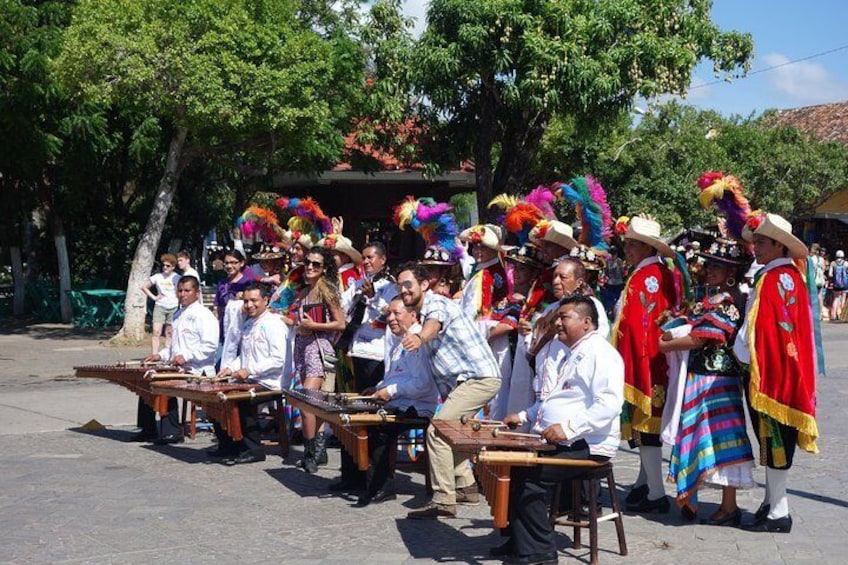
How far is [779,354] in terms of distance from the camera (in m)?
6.82

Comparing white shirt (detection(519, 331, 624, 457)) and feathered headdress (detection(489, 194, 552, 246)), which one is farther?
feathered headdress (detection(489, 194, 552, 246))

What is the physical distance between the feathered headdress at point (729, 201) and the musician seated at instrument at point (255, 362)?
3906 millimetres

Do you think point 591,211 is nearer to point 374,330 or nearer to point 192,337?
point 374,330

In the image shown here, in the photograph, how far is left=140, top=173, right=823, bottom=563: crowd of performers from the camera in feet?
21.0

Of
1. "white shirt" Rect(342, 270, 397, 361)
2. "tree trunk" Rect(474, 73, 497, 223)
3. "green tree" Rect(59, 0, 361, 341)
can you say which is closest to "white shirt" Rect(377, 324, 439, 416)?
"white shirt" Rect(342, 270, 397, 361)

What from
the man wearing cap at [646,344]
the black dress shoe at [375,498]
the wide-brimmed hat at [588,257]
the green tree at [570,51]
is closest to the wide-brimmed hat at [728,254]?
the man wearing cap at [646,344]

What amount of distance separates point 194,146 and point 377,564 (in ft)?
48.0

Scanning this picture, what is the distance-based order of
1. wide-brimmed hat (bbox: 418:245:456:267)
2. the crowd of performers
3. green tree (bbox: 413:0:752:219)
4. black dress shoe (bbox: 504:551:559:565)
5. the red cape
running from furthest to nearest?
1. green tree (bbox: 413:0:752:219)
2. wide-brimmed hat (bbox: 418:245:456:267)
3. the red cape
4. the crowd of performers
5. black dress shoe (bbox: 504:551:559:565)

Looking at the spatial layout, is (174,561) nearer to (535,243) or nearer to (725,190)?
(535,243)

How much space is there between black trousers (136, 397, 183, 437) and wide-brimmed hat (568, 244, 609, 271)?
4.48 meters

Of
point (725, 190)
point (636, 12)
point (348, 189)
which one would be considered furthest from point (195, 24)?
point (725, 190)

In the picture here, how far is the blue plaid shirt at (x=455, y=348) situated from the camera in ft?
24.7

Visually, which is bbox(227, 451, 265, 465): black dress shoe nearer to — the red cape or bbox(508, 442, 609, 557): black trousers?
the red cape

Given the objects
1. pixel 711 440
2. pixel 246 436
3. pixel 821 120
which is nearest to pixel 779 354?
pixel 711 440
